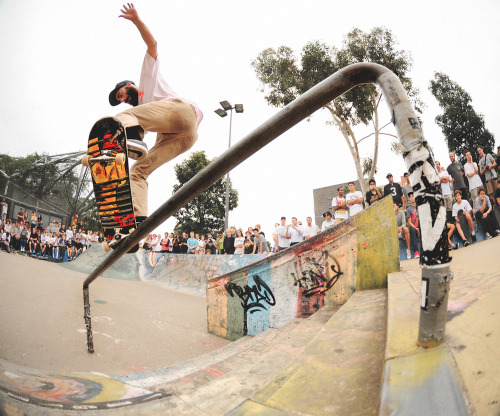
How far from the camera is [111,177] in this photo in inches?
100

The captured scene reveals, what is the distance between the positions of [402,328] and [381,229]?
6.93 feet

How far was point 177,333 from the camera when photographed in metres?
4.61

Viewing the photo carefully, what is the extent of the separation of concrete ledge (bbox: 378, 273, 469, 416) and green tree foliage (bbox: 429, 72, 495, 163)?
25864 millimetres

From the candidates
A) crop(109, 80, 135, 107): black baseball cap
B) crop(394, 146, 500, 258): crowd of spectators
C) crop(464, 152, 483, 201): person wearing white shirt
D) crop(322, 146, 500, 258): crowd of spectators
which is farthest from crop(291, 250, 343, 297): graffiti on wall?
crop(464, 152, 483, 201): person wearing white shirt

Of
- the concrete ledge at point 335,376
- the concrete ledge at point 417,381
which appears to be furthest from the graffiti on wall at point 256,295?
the concrete ledge at point 417,381

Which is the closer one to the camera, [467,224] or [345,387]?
[345,387]

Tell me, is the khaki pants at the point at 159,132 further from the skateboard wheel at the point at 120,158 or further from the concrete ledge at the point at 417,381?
the concrete ledge at the point at 417,381

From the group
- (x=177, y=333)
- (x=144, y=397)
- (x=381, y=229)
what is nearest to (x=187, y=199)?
(x=144, y=397)

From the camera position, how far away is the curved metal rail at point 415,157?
3.09 feet

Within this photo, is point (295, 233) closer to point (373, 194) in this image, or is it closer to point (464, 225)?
point (373, 194)

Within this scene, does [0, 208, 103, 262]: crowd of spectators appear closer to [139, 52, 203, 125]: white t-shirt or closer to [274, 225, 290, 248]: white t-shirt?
[274, 225, 290, 248]: white t-shirt

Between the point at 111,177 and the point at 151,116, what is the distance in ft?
2.21

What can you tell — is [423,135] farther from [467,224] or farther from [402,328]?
[467,224]

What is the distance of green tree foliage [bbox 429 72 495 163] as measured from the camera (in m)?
21.3
